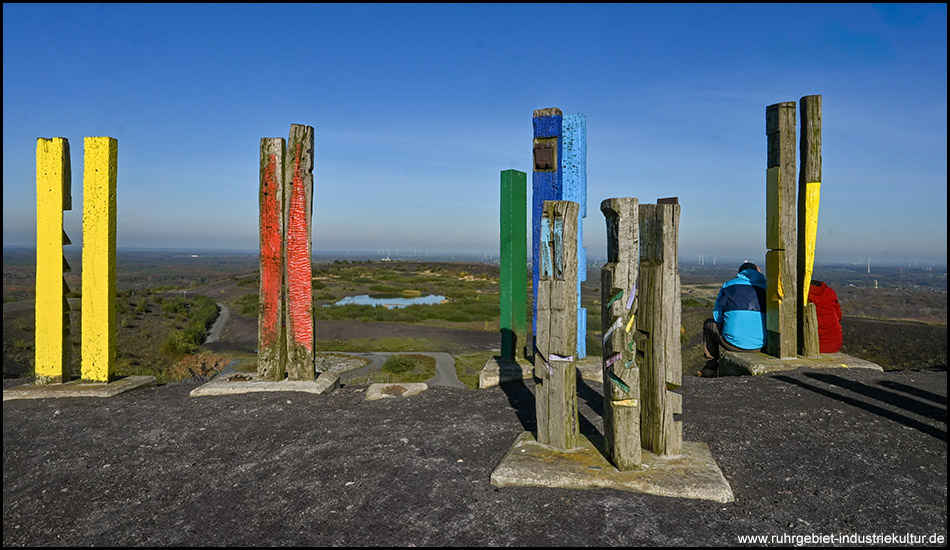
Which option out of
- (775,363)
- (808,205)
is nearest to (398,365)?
(775,363)

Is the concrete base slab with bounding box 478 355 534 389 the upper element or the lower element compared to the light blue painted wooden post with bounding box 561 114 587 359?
lower

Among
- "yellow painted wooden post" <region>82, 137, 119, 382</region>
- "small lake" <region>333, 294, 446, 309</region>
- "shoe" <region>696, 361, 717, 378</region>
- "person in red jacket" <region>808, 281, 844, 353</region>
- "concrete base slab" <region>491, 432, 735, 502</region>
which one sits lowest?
"small lake" <region>333, 294, 446, 309</region>

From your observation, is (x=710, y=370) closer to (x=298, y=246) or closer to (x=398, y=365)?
(x=298, y=246)

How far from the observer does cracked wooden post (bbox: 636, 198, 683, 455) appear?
377 centimetres

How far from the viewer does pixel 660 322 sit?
149 inches

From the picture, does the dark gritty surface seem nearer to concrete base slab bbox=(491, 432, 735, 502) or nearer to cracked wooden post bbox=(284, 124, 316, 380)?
concrete base slab bbox=(491, 432, 735, 502)

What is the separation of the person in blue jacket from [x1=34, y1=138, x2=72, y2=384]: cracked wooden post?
7.57 meters

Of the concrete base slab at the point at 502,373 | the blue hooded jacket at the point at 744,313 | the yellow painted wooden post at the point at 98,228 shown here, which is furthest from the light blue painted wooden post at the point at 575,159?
the yellow painted wooden post at the point at 98,228

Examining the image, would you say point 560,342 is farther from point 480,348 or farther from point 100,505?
point 480,348

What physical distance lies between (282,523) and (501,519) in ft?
4.01

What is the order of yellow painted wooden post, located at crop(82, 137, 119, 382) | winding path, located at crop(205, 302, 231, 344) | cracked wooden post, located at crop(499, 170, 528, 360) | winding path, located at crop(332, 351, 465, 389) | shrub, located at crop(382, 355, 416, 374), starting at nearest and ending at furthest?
1. yellow painted wooden post, located at crop(82, 137, 119, 382)
2. cracked wooden post, located at crop(499, 170, 528, 360)
3. winding path, located at crop(332, 351, 465, 389)
4. shrub, located at crop(382, 355, 416, 374)
5. winding path, located at crop(205, 302, 231, 344)

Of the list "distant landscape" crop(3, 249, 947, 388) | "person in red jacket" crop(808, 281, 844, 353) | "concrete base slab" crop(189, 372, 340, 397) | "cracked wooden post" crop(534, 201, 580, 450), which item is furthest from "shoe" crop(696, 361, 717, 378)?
"concrete base slab" crop(189, 372, 340, 397)

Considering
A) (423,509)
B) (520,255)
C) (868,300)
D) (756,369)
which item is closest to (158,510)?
(423,509)

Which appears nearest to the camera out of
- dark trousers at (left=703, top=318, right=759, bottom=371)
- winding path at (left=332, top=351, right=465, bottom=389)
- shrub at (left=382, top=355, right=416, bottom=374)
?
dark trousers at (left=703, top=318, right=759, bottom=371)
